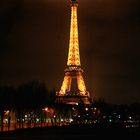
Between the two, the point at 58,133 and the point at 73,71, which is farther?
the point at 73,71

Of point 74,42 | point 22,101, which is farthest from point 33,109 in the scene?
point 74,42

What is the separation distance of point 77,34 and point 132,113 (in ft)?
186

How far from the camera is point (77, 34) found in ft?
355

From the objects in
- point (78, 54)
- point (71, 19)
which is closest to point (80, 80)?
point (78, 54)

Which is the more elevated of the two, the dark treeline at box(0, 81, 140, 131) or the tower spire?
the tower spire

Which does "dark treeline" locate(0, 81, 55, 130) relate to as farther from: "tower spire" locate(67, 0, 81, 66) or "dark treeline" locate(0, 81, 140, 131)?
"tower spire" locate(67, 0, 81, 66)

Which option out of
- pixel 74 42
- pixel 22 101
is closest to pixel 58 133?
pixel 22 101

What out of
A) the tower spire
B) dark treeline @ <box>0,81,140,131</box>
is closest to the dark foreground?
dark treeline @ <box>0,81,140,131</box>

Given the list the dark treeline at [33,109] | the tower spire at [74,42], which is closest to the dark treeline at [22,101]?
the dark treeline at [33,109]

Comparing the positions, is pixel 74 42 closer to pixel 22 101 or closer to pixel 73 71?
pixel 73 71

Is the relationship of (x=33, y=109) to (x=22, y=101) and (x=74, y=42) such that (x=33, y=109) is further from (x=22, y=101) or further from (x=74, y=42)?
(x=74, y=42)

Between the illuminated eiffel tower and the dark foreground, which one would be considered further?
the illuminated eiffel tower

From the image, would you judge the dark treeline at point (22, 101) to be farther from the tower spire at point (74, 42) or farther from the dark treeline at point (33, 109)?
the tower spire at point (74, 42)

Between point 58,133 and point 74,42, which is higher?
point 74,42
